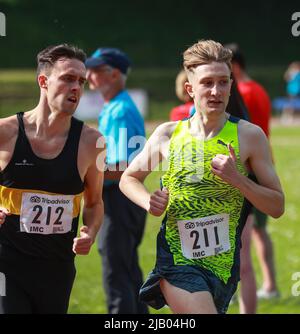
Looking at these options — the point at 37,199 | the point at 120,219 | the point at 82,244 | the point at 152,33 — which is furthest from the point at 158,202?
the point at 152,33

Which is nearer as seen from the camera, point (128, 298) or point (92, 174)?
point (92, 174)

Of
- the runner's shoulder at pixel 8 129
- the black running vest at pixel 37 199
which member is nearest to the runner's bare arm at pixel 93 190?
the black running vest at pixel 37 199

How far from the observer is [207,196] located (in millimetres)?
4758

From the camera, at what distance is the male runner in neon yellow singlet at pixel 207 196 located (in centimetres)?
472

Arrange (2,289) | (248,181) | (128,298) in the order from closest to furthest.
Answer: (248,181) < (2,289) < (128,298)

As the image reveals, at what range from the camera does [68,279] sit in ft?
16.4

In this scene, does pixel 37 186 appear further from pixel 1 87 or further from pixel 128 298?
pixel 1 87

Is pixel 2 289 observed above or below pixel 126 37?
below

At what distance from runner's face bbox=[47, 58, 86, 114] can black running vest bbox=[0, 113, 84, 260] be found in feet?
0.58

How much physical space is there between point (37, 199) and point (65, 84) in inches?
25.1

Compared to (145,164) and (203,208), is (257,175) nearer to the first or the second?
(203,208)

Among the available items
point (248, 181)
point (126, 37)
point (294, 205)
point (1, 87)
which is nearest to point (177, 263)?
point (248, 181)

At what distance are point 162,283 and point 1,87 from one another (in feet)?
105

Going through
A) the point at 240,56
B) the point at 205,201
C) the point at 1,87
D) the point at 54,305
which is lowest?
the point at 54,305
